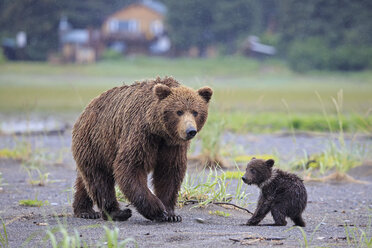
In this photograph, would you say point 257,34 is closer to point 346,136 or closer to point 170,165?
point 346,136

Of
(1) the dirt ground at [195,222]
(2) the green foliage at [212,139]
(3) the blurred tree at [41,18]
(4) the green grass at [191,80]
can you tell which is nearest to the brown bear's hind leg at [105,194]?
(1) the dirt ground at [195,222]

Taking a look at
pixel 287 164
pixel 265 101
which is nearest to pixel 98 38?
pixel 265 101

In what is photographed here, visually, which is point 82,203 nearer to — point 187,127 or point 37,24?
point 187,127

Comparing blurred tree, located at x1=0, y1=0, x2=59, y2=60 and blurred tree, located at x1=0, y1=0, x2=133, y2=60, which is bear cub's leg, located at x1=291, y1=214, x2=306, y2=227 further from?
blurred tree, located at x1=0, y1=0, x2=59, y2=60

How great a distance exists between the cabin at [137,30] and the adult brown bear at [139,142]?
4047cm

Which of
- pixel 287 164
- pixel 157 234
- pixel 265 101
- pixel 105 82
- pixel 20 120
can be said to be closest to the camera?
pixel 157 234

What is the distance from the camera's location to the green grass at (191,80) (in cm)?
2511

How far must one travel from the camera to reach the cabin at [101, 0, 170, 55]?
4852 centimetres

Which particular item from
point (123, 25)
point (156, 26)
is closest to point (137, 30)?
point (123, 25)

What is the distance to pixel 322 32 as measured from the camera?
39.8 m

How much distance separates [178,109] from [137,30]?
47171mm

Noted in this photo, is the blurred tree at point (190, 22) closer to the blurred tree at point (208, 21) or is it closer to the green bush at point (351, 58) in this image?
the blurred tree at point (208, 21)

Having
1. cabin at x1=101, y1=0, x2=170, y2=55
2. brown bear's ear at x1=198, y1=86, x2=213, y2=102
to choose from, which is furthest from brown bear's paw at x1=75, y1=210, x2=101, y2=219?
cabin at x1=101, y1=0, x2=170, y2=55

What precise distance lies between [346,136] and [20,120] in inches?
350
